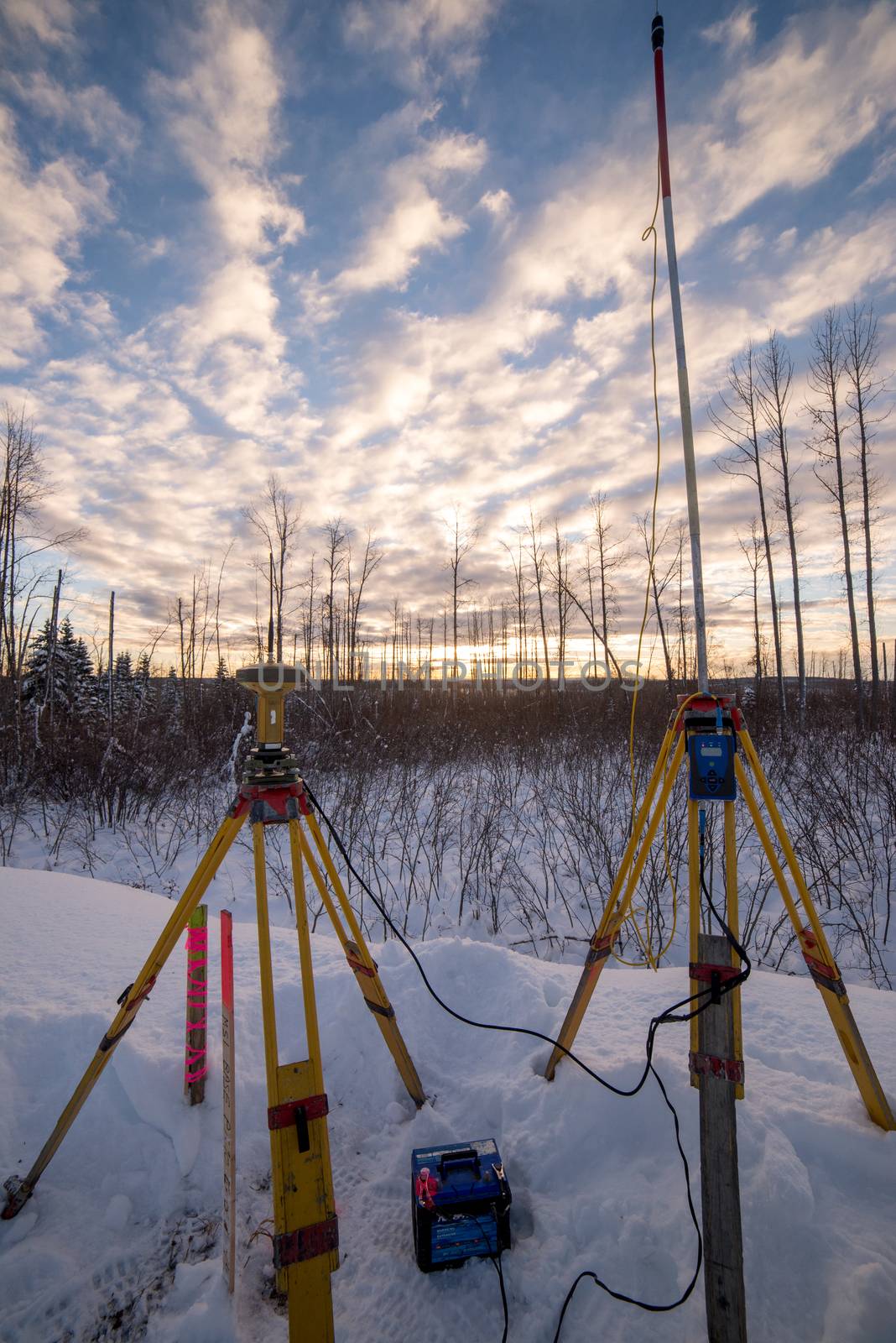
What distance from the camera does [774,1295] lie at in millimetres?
1399

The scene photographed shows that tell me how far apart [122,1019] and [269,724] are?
3.25 feet

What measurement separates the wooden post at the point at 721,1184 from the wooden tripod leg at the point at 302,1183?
0.87 meters

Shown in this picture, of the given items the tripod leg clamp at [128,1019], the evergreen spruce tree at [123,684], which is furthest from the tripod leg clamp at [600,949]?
the evergreen spruce tree at [123,684]

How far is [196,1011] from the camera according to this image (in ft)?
6.64

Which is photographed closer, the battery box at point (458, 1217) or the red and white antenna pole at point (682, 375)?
the battery box at point (458, 1217)

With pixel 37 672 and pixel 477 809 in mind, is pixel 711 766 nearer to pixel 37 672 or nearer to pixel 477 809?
pixel 477 809

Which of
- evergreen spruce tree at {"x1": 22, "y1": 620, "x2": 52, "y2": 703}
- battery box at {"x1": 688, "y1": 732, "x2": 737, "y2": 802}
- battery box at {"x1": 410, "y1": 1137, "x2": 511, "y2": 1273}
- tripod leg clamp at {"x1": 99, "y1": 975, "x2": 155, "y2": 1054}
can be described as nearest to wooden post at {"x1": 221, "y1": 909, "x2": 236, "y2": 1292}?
tripod leg clamp at {"x1": 99, "y1": 975, "x2": 155, "y2": 1054}

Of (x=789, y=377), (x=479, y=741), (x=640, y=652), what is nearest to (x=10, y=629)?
(x=479, y=741)

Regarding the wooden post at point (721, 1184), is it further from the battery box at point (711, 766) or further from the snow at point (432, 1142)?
the battery box at point (711, 766)

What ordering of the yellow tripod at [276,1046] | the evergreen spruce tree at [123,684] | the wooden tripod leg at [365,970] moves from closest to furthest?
the yellow tripod at [276,1046] < the wooden tripod leg at [365,970] < the evergreen spruce tree at [123,684]

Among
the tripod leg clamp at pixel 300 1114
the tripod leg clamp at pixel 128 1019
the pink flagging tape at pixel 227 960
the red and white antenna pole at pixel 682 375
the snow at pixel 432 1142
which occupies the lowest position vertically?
the snow at pixel 432 1142

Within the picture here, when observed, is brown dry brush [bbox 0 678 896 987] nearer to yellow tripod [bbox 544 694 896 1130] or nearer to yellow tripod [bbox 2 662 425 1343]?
yellow tripod [bbox 544 694 896 1130]

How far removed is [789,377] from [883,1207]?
72.2 ft

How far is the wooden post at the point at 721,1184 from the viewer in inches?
47.2
